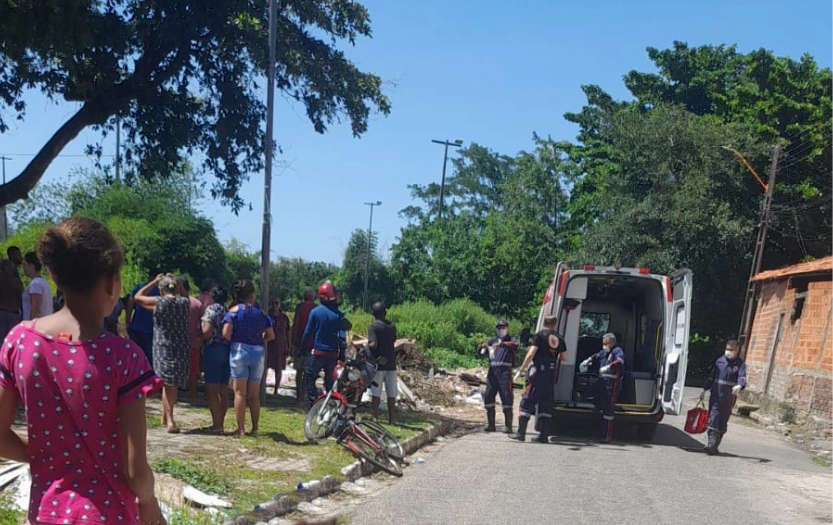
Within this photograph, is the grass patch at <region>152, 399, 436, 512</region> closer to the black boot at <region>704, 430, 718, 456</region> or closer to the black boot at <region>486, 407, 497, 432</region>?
the black boot at <region>486, 407, 497, 432</region>

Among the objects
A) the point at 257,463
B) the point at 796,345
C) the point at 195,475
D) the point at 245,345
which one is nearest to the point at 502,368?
the point at 245,345

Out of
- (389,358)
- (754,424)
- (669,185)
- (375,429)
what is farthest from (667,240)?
(375,429)

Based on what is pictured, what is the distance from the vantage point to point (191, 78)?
1592cm

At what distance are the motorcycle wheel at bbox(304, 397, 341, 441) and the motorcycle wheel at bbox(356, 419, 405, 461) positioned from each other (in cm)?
32

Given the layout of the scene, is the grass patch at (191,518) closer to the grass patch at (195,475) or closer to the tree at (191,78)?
the grass patch at (195,475)

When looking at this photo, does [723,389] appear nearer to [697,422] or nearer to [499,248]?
[697,422]

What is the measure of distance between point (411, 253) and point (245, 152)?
2841 centimetres

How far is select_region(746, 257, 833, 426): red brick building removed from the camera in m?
18.0

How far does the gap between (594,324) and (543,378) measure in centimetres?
378

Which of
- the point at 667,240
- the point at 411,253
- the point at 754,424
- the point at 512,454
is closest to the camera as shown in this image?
the point at 512,454

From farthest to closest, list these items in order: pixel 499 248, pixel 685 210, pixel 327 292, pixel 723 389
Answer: pixel 499 248 → pixel 685 210 → pixel 723 389 → pixel 327 292

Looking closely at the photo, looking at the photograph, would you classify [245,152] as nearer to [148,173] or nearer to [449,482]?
[148,173]

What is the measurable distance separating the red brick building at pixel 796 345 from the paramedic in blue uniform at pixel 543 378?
7.49 m

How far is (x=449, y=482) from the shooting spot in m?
8.92
